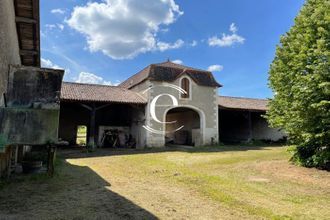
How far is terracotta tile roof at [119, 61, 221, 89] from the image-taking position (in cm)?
1922

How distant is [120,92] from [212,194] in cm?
1544

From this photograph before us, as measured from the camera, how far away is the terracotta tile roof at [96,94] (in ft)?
56.4

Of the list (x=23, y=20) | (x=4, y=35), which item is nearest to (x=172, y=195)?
(x=4, y=35)

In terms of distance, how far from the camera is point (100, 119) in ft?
72.4

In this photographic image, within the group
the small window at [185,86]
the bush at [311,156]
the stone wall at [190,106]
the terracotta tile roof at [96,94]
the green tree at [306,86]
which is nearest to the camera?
the green tree at [306,86]

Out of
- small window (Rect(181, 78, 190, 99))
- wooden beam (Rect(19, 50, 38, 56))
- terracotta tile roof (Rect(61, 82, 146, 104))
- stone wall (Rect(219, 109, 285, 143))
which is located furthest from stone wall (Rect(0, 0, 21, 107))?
stone wall (Rect(219, 109, 285, 143))

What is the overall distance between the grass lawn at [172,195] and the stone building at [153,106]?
968cm

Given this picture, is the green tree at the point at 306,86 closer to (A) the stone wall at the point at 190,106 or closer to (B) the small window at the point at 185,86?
(A) the stone wall at the point at 190,106

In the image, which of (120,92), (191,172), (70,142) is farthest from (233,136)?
(191,172)

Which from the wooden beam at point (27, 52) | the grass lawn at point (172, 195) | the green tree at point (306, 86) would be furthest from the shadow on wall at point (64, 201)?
the green tree at point (306, 86)

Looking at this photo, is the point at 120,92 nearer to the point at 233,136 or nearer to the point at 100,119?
the point at 100,119

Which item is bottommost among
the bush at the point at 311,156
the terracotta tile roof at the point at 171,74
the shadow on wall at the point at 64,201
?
the shadow on wall at the point at 64,201

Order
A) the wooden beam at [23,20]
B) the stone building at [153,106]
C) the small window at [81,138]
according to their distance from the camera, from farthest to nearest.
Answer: the small window at [81,138] → the stone building at [153,106] → the wooden beam at [23,20]

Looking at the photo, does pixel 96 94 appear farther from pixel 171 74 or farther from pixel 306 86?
pixel 306 86
